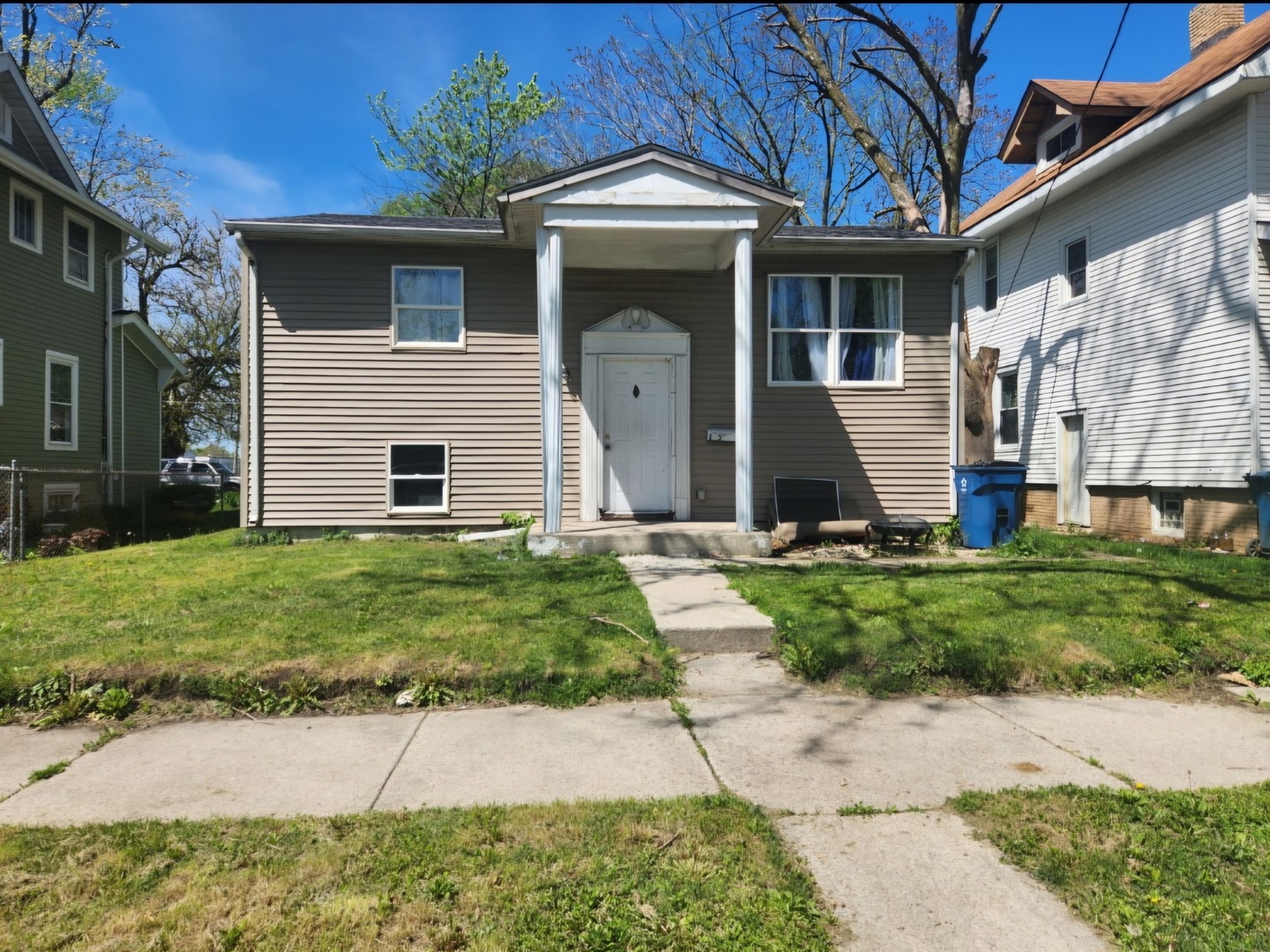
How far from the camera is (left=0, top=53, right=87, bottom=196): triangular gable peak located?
14242 mm

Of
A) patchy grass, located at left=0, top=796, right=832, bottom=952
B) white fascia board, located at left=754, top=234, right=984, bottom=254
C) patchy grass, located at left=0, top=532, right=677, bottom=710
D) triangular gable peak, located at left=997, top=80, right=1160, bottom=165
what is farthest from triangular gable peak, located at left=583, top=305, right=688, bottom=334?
triangular gable peak, located at left=997, top=80, right=1160, bottom=165

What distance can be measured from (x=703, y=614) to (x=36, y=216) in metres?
14.7

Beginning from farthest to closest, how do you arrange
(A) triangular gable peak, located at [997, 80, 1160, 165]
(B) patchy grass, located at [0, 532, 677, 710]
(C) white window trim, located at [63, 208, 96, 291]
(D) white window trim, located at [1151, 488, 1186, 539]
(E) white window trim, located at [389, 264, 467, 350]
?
(C) white window trim, located at [63, 208, 96, 291]
(A) triangular gable peak, located at [997, 80, 1160, 165]
(D) white window trim, located at [1151, 488, 1186, 539]
(E) white window trim, located at [389, 264, 467, 350]
(B) patchy grass, located at [0, 532, 677, 710]

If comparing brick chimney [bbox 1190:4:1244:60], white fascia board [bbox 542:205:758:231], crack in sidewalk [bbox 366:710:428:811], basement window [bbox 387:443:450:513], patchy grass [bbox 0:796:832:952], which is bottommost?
crack in sidewalk [bbox 366:710:428:811]

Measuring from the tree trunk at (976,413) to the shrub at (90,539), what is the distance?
1284cm

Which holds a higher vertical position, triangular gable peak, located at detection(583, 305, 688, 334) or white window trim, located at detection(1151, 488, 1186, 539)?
triangular gable peak, located at detection(583, 305, 688, 334)

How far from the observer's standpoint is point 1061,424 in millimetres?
15000

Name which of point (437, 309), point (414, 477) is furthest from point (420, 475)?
point (437, 309)

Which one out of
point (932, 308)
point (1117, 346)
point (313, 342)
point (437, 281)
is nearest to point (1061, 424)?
point (1117, 346)

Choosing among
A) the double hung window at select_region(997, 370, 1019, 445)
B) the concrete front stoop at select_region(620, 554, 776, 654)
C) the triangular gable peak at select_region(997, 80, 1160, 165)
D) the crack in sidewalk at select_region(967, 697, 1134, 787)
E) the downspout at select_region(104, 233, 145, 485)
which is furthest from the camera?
the double hung window at select_region(997, 370, 1019, 445)

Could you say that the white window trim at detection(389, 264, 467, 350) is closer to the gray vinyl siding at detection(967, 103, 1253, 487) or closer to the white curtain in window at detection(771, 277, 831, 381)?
the white curtain in window at detection(771, 277, 831, 381)

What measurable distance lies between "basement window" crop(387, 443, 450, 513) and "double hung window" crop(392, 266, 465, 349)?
139 cm

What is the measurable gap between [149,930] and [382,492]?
854 centimetres

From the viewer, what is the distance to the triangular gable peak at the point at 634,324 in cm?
1042
